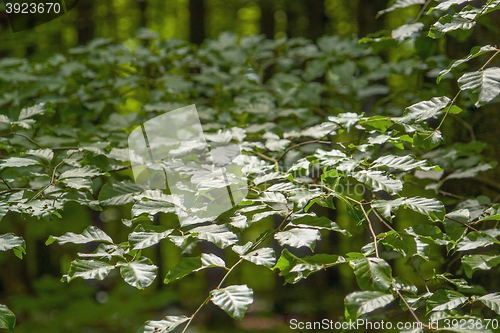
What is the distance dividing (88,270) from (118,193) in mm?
313

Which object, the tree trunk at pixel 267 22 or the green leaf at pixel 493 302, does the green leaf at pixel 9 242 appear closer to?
the green leaf at pixel 493 302

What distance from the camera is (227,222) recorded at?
92cm

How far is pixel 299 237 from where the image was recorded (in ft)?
2.67

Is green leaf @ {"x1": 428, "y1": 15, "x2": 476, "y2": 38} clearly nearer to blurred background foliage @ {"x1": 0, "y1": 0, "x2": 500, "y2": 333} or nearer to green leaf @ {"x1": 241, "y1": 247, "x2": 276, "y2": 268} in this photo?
blurred background foliage @ {"x1": 0, "y1": 0, "x2": 500, "y2": 333}

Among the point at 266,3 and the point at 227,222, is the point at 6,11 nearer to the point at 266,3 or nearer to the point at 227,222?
the point at 227,222

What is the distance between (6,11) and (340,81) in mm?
2075

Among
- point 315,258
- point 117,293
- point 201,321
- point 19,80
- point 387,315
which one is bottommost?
point 201,321

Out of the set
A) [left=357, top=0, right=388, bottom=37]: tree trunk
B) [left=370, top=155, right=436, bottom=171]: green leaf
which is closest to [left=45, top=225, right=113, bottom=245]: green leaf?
[left=370, top=155, right=436, bottom=171]: green leaf

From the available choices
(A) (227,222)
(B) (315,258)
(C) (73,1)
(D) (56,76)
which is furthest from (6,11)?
(B) (315,258)

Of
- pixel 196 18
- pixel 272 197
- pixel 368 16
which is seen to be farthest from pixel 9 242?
pixel 196 18

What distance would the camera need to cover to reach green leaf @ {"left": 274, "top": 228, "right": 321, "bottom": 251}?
79 centimetres

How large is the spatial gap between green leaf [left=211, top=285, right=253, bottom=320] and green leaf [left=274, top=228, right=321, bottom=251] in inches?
5.1

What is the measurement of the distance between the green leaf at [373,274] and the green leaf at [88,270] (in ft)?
1.60

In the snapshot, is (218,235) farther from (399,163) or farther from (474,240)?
(474,240)
